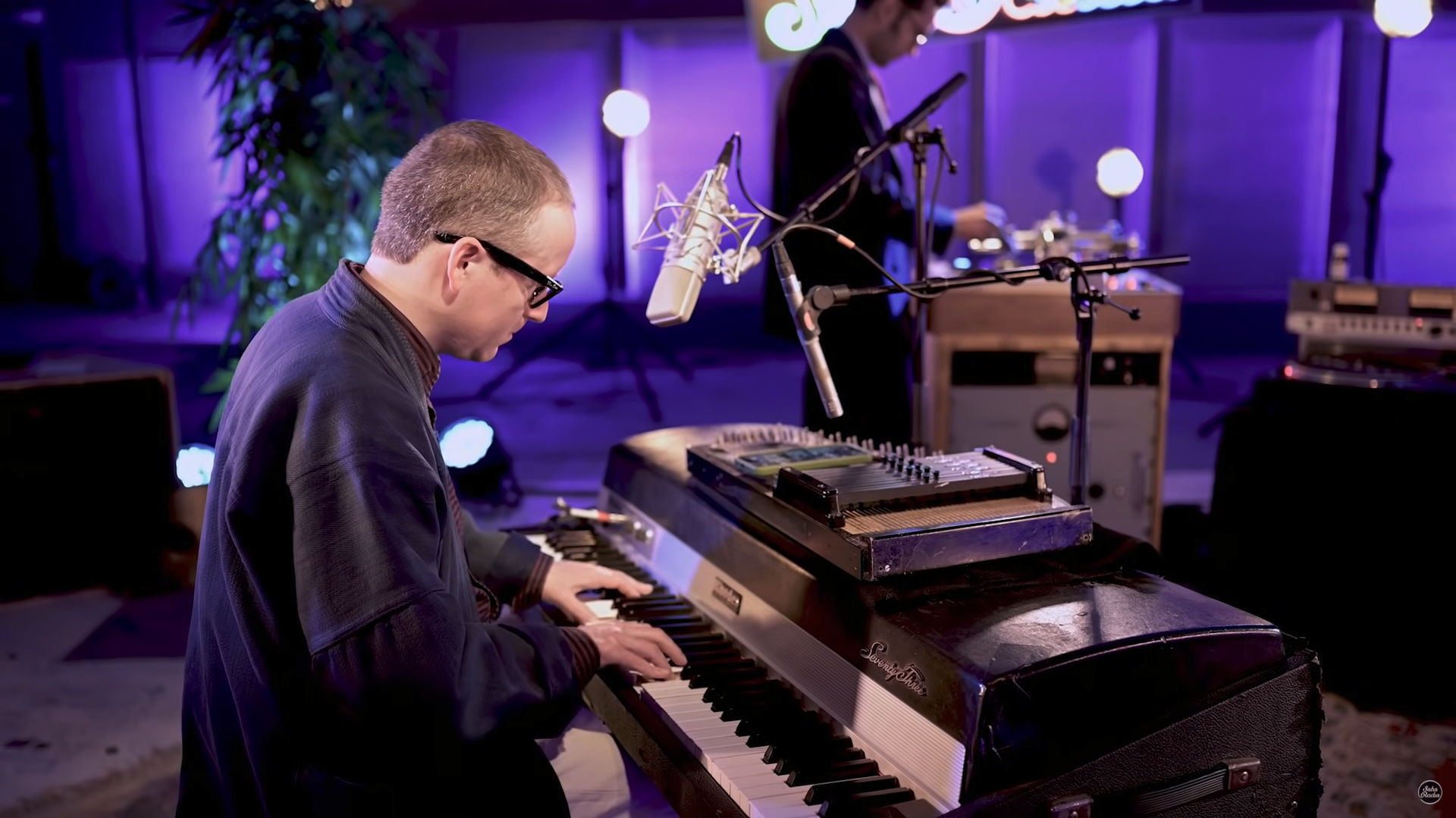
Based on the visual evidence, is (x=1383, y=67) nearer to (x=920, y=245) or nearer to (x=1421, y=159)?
(x=1421, y=159)

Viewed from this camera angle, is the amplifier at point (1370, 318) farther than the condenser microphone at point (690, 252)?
Yes

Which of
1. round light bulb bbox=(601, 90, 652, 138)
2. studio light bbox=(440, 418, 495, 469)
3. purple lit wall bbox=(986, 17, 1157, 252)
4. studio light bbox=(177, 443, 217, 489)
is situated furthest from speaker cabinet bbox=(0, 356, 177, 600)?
purple lit wall bbox=(986, 17, 1157, 252)

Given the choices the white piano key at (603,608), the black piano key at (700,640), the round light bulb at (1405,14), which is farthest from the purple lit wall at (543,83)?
the black piano key at (700,640)

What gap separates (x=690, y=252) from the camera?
153 cm

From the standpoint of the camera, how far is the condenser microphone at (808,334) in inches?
58.2

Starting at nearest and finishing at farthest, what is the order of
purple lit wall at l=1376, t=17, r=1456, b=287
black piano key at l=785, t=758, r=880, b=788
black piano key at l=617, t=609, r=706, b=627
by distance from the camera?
black piano key at l=785, t=758, r=880, b=788
black piano key at l=617, t=609, r=706, b=627
purple lit wall at l=1376, t=17, r=1456, b=287

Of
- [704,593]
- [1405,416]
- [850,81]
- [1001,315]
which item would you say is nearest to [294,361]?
[704,593]

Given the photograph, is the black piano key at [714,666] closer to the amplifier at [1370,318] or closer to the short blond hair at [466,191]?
the short blond hair at [466,191]

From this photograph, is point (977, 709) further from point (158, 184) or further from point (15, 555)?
Answer: point (158, 184)

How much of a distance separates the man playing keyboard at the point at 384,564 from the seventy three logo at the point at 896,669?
0.29 meters

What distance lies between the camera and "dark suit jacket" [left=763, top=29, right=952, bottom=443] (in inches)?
118

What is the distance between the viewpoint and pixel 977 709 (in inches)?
46.9

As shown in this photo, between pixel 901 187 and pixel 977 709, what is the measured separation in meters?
2.17

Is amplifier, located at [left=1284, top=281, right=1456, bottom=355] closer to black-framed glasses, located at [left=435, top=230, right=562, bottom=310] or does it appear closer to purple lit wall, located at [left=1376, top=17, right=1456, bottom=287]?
black-framed glasses, located at [left=435, top=230, right=562, bottom=310]
